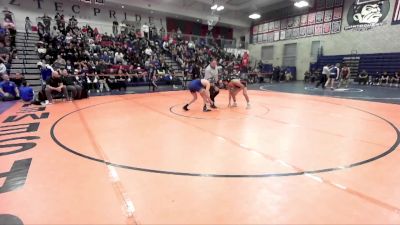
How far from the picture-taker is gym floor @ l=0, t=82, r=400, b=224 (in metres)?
2.12

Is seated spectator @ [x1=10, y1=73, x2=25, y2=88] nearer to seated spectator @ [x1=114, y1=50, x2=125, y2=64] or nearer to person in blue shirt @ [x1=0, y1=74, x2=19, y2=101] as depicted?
person in blue shirt @ [x1=0, y1=74, x2=19, y2=101]

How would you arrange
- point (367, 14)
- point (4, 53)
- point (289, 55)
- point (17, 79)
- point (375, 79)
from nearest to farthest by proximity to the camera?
point (17, 79)
point (4, 53)
point (375, 79)
point (367, 14)
point (289, 55)

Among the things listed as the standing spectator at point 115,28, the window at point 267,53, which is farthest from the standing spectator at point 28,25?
the window at point 267,53

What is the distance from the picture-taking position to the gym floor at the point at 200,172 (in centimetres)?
212

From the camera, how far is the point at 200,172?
9.55 feet

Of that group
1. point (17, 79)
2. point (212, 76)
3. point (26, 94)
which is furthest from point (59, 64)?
point (212, 76)

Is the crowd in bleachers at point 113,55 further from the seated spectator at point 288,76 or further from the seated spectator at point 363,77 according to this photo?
the seated spectator at point 363,77

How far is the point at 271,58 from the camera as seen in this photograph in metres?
26.0

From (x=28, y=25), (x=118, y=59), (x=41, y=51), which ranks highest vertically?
(x=28, y=25)

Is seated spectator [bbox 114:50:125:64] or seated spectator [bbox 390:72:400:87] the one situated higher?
seated spectator [bbox 114:50:125:64]

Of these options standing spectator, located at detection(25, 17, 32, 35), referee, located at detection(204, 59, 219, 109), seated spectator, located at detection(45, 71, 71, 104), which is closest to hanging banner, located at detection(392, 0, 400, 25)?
referee, located at detection(204, 59, 219, 109)

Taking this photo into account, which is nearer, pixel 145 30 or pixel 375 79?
pixel 375 79

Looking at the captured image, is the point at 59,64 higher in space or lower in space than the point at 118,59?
lower

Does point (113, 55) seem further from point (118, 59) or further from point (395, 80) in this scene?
point (395, 80)
